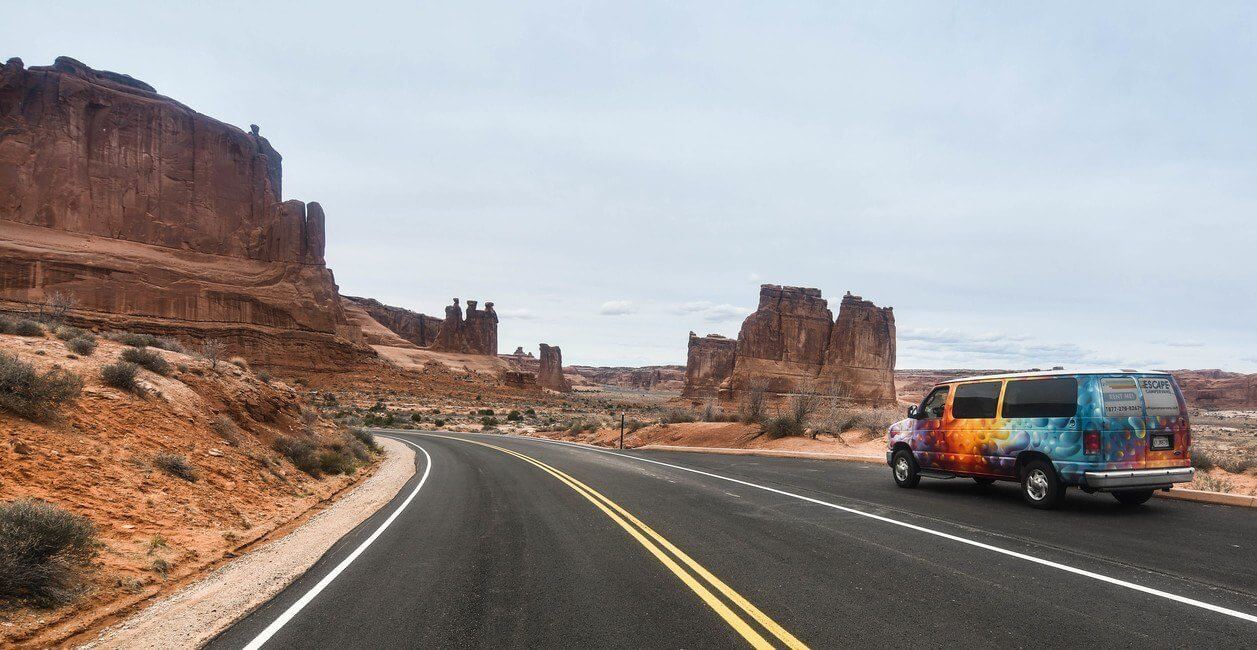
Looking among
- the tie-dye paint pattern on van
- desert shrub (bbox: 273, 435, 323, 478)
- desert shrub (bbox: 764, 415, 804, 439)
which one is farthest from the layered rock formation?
the tie-dye paint pattern on van

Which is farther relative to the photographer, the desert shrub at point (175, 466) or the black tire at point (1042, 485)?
the desert shrub at point (175, 466)

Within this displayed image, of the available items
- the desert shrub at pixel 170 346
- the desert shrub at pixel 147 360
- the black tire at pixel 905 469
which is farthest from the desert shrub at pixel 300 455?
the black tire at pixel 905 469

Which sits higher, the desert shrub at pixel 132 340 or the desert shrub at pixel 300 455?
the desert shrub at pixel 132 340

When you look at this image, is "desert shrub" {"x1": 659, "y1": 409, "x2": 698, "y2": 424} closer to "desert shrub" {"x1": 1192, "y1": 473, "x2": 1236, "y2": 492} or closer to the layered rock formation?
"desert shrub" {"x1": 1192, "y1": 473, "x2": 1236, "y2": 492}

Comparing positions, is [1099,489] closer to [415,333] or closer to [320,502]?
[320,502]

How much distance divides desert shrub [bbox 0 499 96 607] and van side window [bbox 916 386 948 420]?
12298 millimetres

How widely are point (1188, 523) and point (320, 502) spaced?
47.4 feet

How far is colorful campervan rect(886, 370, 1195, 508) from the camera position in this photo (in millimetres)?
8266

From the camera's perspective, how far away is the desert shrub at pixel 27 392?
8.73 m

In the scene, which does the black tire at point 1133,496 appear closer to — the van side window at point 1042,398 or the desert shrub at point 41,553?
the van side window at point 1042,398

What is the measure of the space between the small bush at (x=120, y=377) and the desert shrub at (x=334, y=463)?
4734mm

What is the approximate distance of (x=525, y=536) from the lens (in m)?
7.81

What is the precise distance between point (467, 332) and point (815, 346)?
243ft

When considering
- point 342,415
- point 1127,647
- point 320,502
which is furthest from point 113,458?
point 342,415
